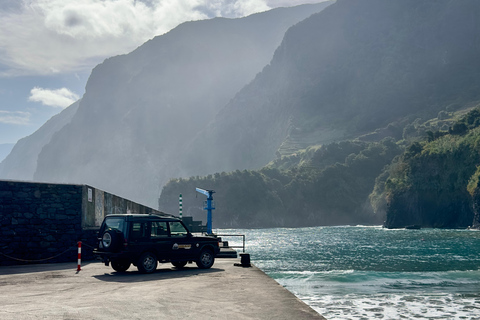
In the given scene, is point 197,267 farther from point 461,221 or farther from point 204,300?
point 461,221

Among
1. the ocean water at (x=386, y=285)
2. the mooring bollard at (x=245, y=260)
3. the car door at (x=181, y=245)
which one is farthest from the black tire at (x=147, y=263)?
the ocean water at (x=386, y=285)

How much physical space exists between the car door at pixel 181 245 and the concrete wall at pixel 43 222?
581 cm

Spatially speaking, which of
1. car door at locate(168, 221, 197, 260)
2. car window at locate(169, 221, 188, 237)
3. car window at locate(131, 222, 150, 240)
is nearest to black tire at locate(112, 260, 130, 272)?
car window at locate(131, 222, 150, 240)

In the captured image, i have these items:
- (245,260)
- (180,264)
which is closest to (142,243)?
(180,264)

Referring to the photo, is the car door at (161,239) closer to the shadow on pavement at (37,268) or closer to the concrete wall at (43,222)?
the shadow on pavement at (37,268)

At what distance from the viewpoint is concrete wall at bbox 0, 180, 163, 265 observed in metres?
22.4

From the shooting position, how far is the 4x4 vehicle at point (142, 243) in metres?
18.4

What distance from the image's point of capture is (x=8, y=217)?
22.4m

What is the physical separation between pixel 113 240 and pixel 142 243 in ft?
3.36

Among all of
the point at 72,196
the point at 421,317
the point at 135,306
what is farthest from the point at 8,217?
the point at 421,317

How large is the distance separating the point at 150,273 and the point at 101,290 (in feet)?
14.5

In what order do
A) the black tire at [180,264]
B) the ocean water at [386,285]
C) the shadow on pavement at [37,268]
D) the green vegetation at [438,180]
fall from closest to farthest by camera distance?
the shadow on pavement at [37,268] → the black tire at [180,264] → the ocean water at [386,285] → the green vegetation at [438,180]

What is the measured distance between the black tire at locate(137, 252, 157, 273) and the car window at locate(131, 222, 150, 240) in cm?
73

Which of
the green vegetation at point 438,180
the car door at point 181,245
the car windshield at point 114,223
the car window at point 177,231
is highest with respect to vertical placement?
the green vegetation at point 438,180
